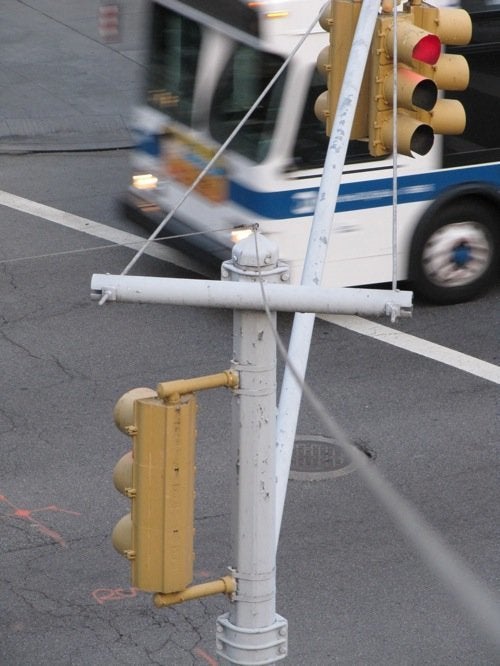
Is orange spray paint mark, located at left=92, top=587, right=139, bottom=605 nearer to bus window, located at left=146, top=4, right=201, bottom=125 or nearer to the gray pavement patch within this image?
bus window, located at left=146, top=4, right=201, bottom=125

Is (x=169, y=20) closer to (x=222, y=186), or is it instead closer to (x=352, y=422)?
(x=222, y=186)

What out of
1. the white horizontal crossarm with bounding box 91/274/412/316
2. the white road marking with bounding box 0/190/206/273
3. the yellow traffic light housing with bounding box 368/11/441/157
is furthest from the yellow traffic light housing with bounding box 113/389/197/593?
the white road marking with bounding box 0/190/206/273

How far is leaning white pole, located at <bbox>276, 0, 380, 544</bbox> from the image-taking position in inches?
186

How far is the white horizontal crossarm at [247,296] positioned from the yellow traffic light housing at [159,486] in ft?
1.05

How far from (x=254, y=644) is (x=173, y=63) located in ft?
28.5

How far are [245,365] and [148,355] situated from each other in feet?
22.4

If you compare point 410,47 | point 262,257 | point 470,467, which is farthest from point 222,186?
point 262,257

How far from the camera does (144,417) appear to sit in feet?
13.5

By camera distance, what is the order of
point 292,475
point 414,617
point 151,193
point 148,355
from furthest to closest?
point 151,193 → point 148,355 → point 292,475 → point 414,617

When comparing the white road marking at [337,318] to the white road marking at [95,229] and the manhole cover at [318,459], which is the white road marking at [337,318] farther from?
the manhole cover at [318,459]

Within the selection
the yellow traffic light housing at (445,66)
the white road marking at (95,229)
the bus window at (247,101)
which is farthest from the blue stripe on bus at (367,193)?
the yellow traffic light housing at (445,66)

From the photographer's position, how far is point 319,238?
4.93 meters

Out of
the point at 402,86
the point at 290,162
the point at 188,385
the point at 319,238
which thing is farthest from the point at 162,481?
the point at 290,162

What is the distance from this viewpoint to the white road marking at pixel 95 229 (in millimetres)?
13391
